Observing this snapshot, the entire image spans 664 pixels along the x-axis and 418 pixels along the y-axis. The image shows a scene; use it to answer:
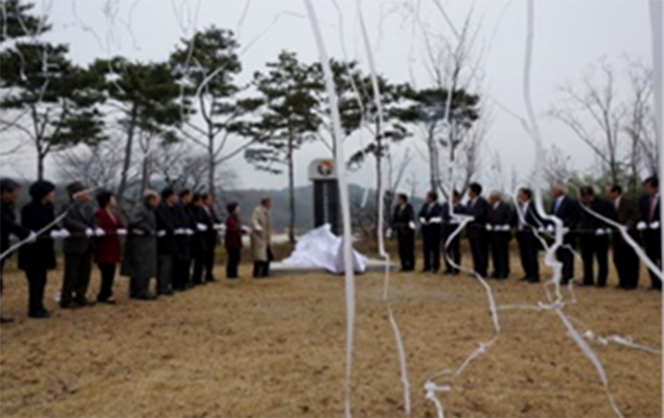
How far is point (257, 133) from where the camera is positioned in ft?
64.1

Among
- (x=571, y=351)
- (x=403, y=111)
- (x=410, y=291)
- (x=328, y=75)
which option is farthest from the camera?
(x=403, y=111)

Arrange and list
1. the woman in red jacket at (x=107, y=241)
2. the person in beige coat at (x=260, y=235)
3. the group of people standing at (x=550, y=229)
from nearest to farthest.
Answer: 1. the woman in red jacket at (x=107, y=241)
2. the group of people standing at (x=550, y=229)
3. the person in beige coat at (x=260, y=235)

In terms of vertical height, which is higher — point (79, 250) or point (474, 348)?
point (79, 250)

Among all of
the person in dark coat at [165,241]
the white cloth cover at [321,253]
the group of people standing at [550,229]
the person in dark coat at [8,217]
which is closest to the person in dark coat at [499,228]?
the group of people standing at [550,229]

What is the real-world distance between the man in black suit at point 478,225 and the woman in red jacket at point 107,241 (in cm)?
538

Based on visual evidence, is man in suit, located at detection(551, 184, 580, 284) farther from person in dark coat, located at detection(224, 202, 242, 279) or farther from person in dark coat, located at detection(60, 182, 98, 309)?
person in dark coat, located at detection(60, 182, 98, 309)

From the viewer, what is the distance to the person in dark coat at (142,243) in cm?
894

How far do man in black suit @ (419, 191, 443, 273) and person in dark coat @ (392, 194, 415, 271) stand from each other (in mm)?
236

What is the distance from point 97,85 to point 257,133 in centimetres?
425

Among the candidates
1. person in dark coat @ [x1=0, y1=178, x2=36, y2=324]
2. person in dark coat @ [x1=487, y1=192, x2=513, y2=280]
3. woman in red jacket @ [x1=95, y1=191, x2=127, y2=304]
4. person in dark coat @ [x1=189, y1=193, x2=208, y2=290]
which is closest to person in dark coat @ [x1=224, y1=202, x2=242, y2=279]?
person in dark coat @ [x1=189, y1=193, x2=208, y2=290]

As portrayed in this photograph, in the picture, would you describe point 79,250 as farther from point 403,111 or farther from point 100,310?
point 403,111

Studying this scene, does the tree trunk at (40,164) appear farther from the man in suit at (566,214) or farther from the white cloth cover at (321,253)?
the man in suit at (566,214)

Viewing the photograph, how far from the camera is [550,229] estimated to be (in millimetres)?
9125

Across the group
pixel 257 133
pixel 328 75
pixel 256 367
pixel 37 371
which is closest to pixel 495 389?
pixel 256 367
